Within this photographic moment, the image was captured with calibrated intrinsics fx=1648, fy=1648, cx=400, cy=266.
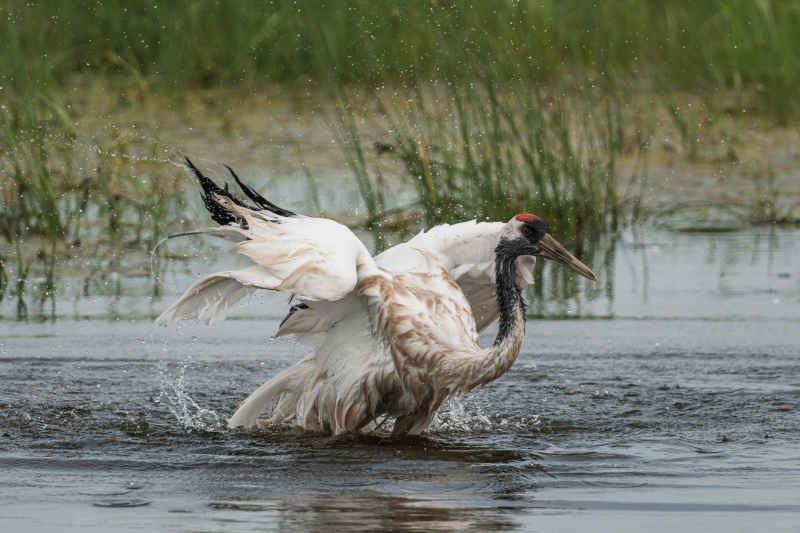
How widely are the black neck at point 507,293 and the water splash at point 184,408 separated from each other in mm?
1249

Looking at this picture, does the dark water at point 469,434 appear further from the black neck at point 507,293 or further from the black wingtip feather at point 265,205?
the black wingtip feather at point 265,205

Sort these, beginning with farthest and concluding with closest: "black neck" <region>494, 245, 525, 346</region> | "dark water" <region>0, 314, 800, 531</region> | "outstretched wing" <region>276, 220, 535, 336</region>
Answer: "outstretched wing" <region>276, 220, 535, 336</region>
"black neck" <region>494, 245, 525, 346</region>
"dark water" <region>0, 314, 800, 531</region>

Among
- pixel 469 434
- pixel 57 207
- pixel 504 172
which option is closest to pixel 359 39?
pixel 504 172

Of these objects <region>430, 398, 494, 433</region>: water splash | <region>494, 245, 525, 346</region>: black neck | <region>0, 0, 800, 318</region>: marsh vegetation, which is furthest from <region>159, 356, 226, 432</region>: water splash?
<region>0, 0, 800, 318</region>: marsh vegetation

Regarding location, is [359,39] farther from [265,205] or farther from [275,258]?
[275,258]

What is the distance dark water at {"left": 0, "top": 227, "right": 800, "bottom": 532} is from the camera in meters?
4.94

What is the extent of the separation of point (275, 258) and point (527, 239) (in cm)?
110

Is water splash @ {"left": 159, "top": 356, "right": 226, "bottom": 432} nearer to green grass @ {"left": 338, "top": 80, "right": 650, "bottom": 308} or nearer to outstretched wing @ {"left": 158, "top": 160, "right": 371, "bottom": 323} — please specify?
outstretched wing @ {"left": 158, "top": 160, "right": 371, "bottom": 323}

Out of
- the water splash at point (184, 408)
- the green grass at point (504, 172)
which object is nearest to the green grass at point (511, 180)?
the green grass at point (504, 172)

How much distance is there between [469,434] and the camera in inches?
264

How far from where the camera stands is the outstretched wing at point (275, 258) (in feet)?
20.5

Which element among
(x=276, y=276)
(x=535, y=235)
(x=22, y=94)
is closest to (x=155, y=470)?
(x=276, y=276)

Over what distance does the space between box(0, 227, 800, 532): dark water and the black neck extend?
425mm

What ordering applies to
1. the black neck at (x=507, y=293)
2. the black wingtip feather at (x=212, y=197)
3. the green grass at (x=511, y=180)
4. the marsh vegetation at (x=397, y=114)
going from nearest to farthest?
the black neck at (x=507, y=293) → the black wingtip feather at (x=212, y=197) → the green grass at (x=511, y=180) → the marsh vegetation at (x=397, y=114)
